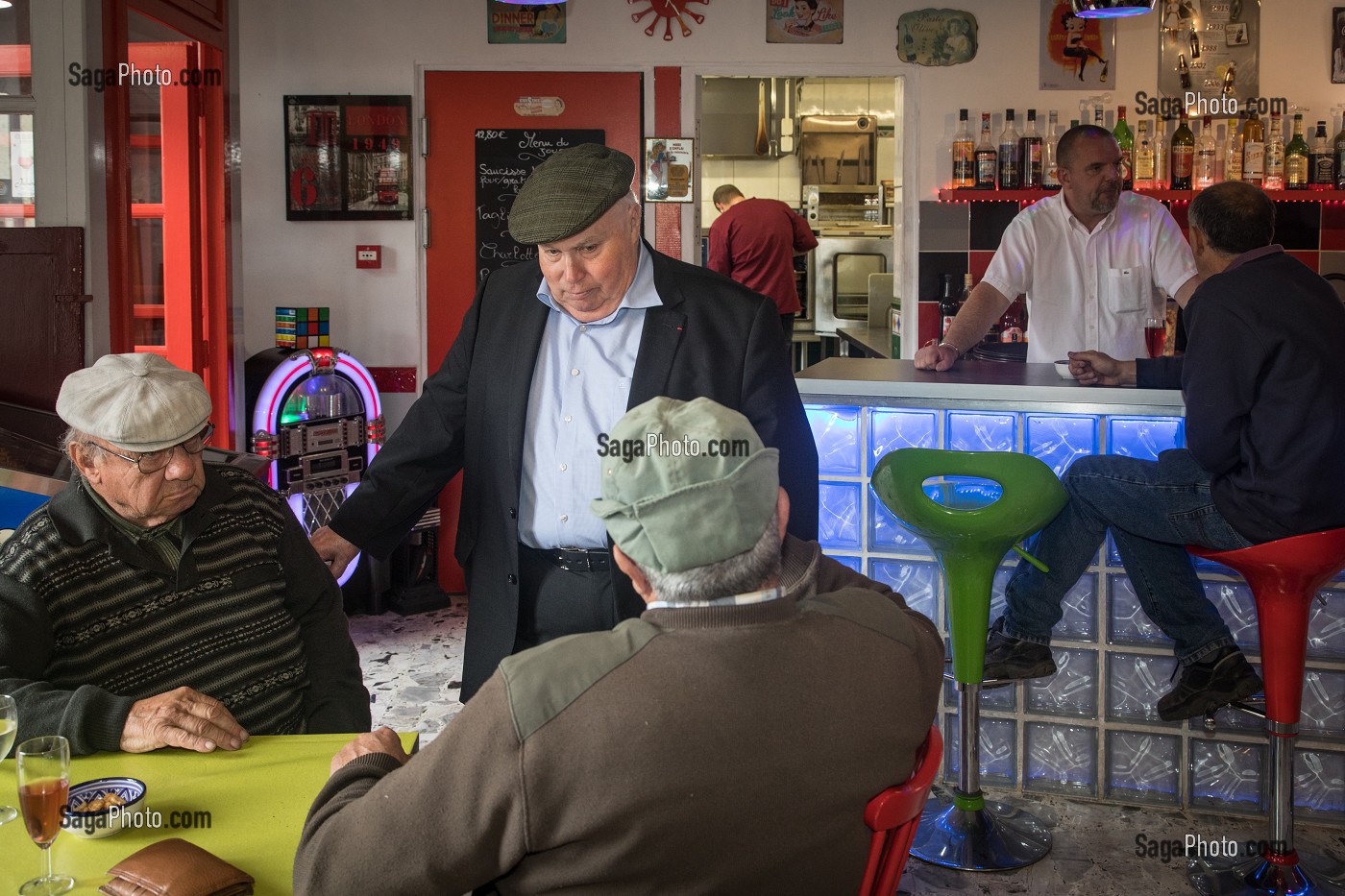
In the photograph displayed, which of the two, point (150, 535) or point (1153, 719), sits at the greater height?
point (150, 535)

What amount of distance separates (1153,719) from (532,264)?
2278 millimetres

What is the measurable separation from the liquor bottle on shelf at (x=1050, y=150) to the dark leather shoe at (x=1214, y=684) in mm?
3346

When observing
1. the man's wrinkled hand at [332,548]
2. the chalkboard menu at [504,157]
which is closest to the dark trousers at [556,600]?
the man's wrinkled hand at [332,548]

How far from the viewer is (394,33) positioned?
20.6 ft

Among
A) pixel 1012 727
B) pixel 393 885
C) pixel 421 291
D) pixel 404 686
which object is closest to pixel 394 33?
pixel 421 291

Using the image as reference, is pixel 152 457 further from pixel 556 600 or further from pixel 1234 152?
pixel 1234 152

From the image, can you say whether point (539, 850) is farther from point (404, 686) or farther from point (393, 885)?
point (404, 686)

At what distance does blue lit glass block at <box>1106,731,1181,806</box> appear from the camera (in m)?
3.83

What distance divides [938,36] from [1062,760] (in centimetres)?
377

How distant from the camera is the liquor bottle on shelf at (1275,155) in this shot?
618 cm

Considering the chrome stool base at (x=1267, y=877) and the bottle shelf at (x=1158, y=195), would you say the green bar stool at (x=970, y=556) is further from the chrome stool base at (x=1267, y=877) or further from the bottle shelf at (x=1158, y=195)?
the bottle shelf at (x=1158, y=195)

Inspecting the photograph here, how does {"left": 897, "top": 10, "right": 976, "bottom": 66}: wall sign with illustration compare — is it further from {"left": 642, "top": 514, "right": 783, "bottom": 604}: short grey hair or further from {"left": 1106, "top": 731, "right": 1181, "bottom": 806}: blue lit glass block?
{"left": 642, "top": 514, "right": 783, "bottom": 604}: short grey hair

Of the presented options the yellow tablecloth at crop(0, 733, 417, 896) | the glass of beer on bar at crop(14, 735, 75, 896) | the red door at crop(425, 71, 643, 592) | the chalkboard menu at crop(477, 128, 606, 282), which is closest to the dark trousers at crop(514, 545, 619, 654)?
the yellow tablecloth at crop(0, 733, 417, 896)

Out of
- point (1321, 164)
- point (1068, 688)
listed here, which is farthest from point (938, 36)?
point (1068, 688)
